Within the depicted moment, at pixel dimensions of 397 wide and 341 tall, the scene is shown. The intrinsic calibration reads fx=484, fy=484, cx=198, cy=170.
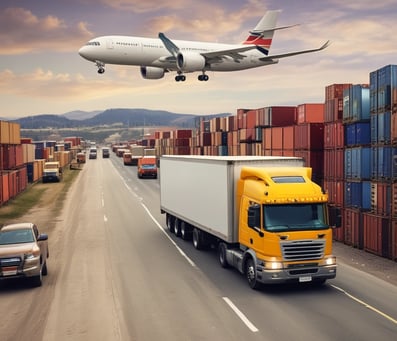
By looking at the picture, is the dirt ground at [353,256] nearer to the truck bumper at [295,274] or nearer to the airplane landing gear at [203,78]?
the truck bumper at [295,274]

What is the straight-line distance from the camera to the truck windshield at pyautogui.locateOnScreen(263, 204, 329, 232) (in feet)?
48.6

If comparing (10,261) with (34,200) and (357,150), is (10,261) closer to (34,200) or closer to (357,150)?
(357,150)

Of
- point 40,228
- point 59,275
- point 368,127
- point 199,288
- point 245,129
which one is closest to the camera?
point 199,288

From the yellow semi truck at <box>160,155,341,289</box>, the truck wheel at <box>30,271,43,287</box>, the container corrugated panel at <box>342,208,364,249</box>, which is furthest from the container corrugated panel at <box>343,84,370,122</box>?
the truck wheel at <box>30,271,43,287</box>

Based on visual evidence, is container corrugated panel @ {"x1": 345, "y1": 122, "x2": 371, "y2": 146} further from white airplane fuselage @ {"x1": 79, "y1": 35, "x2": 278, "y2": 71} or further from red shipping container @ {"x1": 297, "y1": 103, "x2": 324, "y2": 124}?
white airplane fuselage @ {"x1": 79, "y1": 35, "x2": 278, "y2": 71}

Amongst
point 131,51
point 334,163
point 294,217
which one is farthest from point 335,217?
point 131,51

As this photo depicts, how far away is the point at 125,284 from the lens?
16641mm

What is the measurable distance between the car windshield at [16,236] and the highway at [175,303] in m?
1.55

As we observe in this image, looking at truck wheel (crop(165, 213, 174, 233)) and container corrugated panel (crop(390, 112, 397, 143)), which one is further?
truck wheel (crop(165, 213, 174, 233))

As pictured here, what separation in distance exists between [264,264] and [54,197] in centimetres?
3516

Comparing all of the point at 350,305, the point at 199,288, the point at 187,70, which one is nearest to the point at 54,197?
the point at 187,70

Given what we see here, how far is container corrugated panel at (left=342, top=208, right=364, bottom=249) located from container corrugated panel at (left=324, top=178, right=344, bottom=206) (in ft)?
2.55

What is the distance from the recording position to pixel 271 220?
49.0 ft

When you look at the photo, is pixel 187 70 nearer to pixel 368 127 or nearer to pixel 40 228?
pixel 40 228
